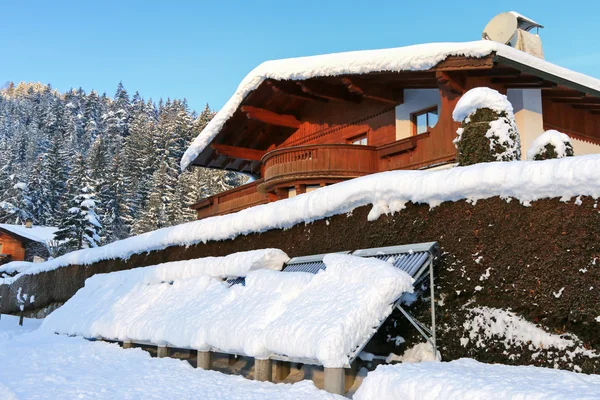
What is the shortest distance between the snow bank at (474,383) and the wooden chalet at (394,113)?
8.48m

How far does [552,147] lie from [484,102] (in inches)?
81.5

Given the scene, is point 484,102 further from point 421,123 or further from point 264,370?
point 421,123

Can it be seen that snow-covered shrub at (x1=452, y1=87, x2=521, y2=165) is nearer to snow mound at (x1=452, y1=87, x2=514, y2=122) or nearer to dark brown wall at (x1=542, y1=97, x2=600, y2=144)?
snow mound at (x1=452, y1=87, x2=514, y2=122)

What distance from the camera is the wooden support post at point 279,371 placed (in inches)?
336

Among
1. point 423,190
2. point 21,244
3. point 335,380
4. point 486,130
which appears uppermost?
point 21,244

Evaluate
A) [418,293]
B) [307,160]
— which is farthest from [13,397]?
[307,160]

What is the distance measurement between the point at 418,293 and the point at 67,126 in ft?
396

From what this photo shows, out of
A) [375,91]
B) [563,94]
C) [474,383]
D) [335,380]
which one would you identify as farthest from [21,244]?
[474,383]

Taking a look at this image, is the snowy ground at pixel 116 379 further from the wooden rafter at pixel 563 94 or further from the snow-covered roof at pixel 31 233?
the snow-covered roof at pixel 31 233

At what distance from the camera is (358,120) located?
63.6 ft

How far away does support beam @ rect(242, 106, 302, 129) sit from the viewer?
21016 millimetres

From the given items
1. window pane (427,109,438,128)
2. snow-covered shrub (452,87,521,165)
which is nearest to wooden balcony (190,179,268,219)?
window pane (427,109,438,128)

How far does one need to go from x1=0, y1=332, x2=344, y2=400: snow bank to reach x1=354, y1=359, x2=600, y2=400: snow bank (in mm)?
920

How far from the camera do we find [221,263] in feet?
40.3
